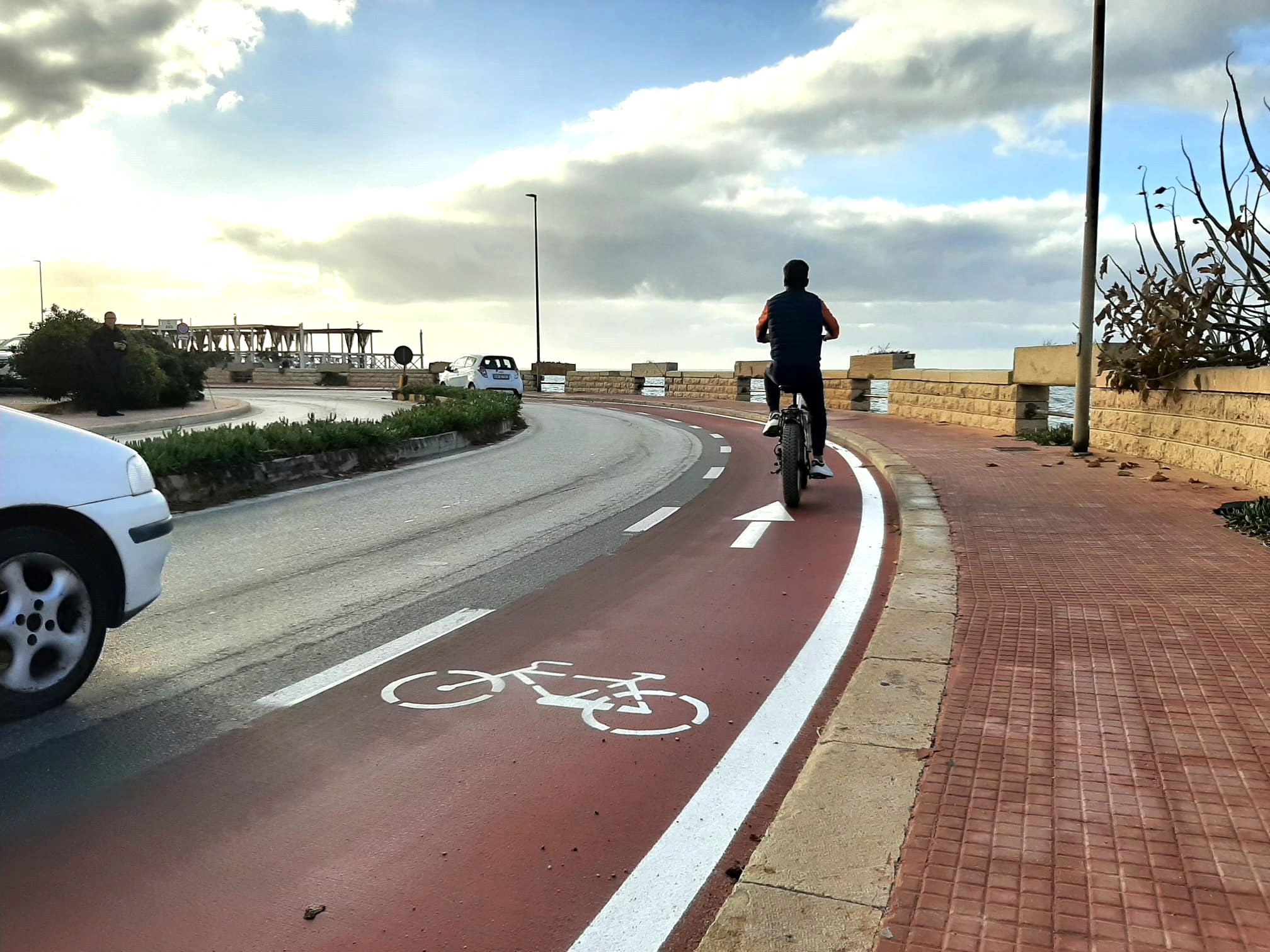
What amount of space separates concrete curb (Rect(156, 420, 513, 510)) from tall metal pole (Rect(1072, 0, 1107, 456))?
31.5 feet

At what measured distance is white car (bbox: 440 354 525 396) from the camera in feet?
109

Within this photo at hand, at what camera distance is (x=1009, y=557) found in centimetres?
635

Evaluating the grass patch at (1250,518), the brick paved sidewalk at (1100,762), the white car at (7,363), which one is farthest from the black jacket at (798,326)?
the white car at (7,363)

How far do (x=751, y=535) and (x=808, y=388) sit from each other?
189cm

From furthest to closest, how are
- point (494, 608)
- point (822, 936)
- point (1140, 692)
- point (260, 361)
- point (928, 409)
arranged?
point (260, 361), point (928, 409), point (494, 608), point (1140, 692), point (822, 936)

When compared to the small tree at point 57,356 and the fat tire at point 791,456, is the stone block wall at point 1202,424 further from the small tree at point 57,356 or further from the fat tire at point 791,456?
the small tree at point 57,356

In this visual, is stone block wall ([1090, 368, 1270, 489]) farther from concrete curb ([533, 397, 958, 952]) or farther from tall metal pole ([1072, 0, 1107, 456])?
concrete curb ([533, 397, 958, 952])

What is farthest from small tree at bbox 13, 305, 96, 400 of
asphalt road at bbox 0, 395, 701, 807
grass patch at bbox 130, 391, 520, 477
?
asphalt road at bbox 0, 395, 701, 807

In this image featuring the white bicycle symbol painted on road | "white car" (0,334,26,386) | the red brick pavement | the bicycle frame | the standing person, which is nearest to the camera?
the red brick pavement

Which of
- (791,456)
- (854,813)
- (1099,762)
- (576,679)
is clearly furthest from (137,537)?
(791,456)

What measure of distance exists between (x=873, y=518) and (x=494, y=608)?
4345 millimetres

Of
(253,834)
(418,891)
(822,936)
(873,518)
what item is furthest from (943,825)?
(873,518)

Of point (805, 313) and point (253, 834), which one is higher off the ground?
point (805, 313)

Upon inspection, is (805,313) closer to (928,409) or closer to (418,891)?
(418,891)
